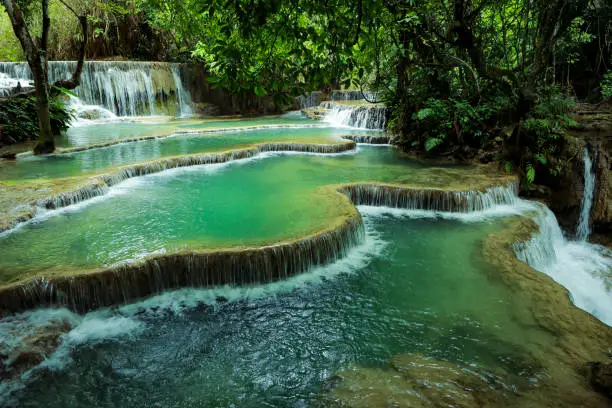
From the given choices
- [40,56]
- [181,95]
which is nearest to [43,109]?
[40,56]

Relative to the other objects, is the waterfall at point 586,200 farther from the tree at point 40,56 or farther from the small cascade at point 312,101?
the small cascade at point 312,101

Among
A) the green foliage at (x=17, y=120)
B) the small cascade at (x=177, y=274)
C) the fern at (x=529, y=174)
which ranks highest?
the green foliage at (x=17, y=120)


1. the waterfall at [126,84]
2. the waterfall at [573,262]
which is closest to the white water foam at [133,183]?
the waterfall at [573,262]

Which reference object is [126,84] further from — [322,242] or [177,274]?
[322,242]

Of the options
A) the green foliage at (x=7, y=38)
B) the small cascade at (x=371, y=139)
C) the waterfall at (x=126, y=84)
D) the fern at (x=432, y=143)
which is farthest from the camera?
the green foliage at (x=7, y=38)

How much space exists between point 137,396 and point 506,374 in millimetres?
3196

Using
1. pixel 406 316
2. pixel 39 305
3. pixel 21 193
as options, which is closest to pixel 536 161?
pixel 406 316

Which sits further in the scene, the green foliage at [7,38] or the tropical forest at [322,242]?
the green foliage at [7,38]

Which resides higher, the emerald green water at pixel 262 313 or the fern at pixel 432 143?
the fern at pixel 432 143

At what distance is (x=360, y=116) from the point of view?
16.1 m

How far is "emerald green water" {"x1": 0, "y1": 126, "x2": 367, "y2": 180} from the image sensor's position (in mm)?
8695

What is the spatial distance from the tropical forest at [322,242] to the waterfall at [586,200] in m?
0.04

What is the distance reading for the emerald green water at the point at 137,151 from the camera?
342 inches

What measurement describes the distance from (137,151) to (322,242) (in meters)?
7.83
